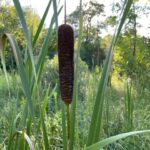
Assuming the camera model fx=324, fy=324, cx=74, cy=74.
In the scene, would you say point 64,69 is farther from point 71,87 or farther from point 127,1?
point 127,1

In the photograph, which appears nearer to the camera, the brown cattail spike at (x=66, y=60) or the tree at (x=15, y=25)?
the brown cattail spike at (x=66, y=60)

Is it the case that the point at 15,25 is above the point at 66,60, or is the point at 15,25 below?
above

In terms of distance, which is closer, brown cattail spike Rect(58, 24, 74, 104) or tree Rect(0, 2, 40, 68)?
brown cattail spike Rect(58, 24, 74, 104)

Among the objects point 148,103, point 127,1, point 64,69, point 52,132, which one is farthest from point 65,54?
point 148,103

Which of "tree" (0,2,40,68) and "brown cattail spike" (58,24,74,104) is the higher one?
"tree" (0,2,40,68)

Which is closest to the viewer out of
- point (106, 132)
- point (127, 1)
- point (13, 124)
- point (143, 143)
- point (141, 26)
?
point (127, 1)

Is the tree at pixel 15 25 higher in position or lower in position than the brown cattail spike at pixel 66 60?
higher

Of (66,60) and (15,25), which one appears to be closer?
(66,60)

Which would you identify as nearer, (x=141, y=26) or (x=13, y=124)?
(x=13, y=124)
